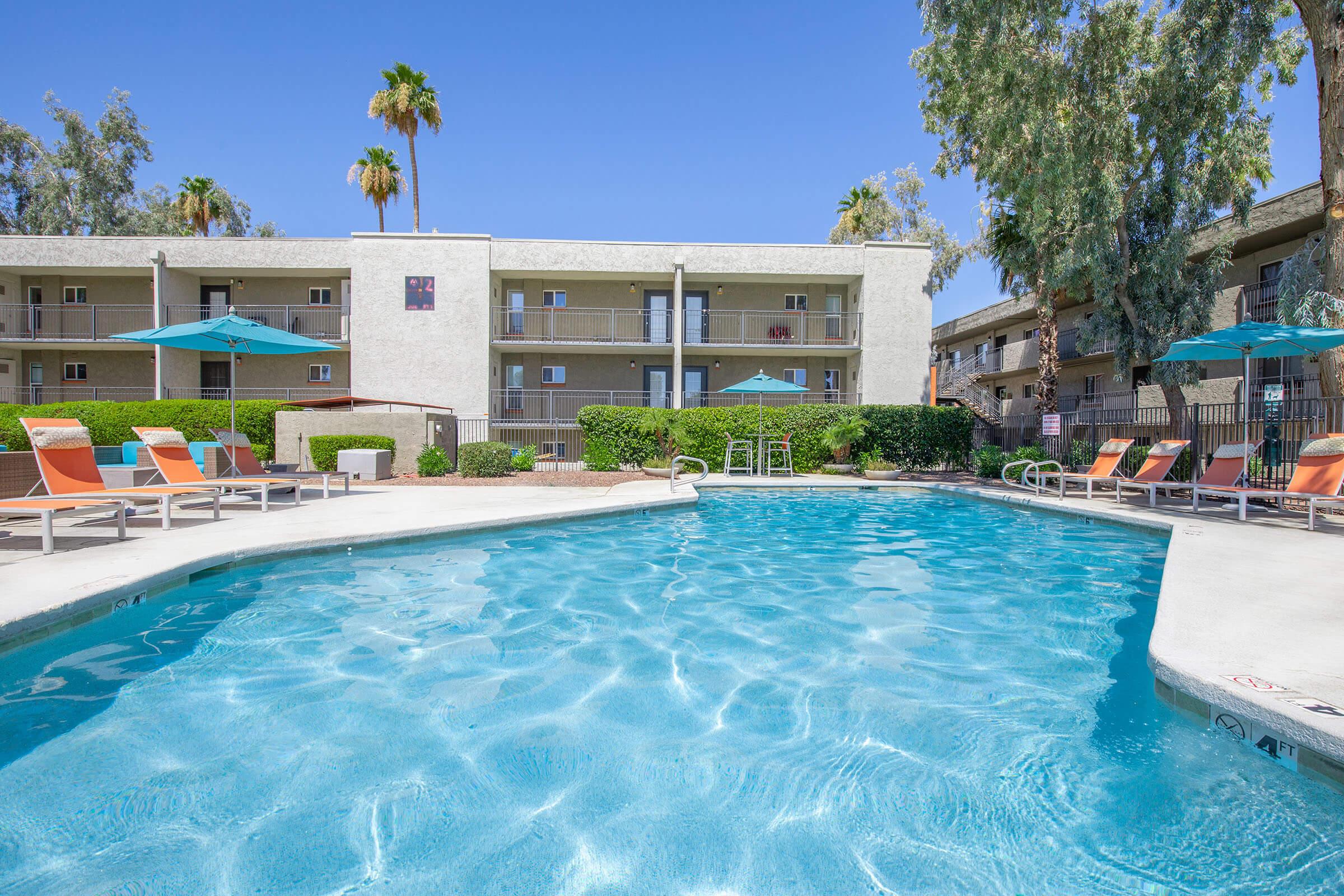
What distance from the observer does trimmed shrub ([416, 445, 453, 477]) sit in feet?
49.3

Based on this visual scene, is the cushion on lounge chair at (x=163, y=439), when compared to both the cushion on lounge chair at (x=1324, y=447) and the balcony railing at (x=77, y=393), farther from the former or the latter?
the balcony railing at (x=77, y=393)

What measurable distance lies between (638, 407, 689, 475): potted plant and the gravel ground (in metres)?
0.79

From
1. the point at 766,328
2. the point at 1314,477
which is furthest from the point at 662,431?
the point at 1314,477

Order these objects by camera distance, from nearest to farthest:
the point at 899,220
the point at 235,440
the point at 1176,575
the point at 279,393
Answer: the point at 1176,575, the point at 235,440, the point at 279,393, the point at 899,220

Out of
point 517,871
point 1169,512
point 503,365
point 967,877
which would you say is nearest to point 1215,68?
point 1169,512

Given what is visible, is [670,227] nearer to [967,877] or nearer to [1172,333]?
[1172,333]

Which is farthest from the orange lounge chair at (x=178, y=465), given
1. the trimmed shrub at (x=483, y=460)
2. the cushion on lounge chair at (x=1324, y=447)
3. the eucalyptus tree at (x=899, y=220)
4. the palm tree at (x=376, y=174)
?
the eucalyptus tree at (x=899, y=220)

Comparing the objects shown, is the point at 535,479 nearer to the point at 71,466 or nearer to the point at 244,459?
the point at 244,459

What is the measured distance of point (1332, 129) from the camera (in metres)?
9.27

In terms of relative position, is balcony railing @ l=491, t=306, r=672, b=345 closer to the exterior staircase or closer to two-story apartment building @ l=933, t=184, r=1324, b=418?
two-story apartment building @ l=933, t=184, r=1324, b=418

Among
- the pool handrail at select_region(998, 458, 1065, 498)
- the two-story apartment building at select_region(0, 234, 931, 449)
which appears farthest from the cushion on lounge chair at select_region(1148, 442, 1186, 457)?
the two-story apartment building at select_region(0, 234, 931, 449)

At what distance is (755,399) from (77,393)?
23.8m

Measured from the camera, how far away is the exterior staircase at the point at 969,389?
27609 millimetres

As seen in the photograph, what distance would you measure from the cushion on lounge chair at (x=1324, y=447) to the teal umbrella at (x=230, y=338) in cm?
1420
